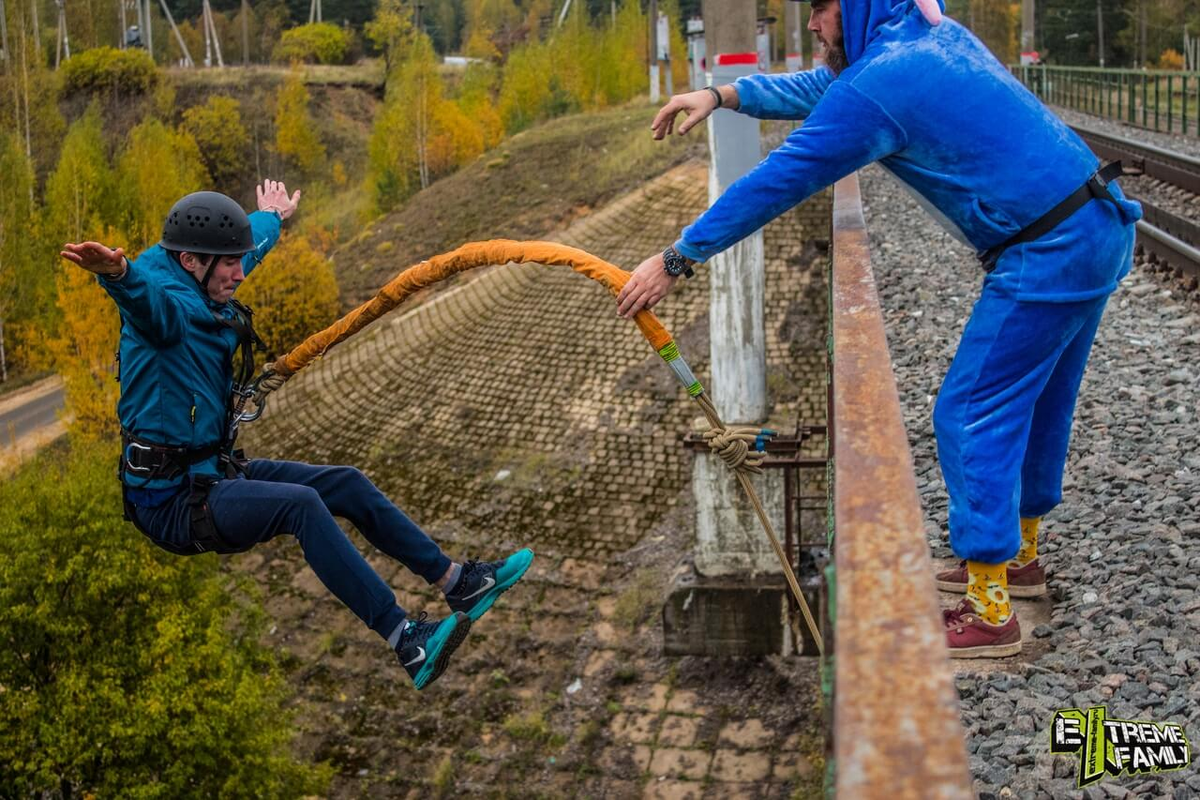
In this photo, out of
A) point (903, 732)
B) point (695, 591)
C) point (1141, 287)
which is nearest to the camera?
point (903, 732)

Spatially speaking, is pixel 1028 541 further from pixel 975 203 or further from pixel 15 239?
pixel 15 239

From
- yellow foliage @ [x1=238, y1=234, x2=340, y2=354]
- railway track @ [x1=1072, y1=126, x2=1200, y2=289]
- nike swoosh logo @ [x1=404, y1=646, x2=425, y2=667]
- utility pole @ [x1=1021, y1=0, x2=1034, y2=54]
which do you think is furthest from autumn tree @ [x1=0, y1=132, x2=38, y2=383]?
A: nike swoosh logo @ [x1=404, y1=646, x2=425, y2=667]

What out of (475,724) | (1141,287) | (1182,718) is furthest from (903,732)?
(475,724)

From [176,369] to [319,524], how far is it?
856mm

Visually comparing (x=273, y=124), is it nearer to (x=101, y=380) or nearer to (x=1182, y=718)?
(x=101, y=380)

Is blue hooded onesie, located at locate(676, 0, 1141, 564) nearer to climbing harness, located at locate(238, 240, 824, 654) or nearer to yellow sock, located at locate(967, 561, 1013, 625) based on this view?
yellow sock, located at locate(967, 561, 1013, 625)

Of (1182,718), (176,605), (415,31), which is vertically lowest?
(176,605)

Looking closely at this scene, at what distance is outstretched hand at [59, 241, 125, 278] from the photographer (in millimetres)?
4605

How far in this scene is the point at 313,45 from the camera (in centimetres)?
8919

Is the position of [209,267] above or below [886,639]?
above

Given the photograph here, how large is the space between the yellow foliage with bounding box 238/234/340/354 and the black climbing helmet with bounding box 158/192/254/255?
28.7 metres

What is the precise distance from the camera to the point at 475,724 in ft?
59.8

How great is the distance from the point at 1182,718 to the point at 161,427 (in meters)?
4.20

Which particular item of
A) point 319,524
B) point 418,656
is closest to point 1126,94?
point 418,656
